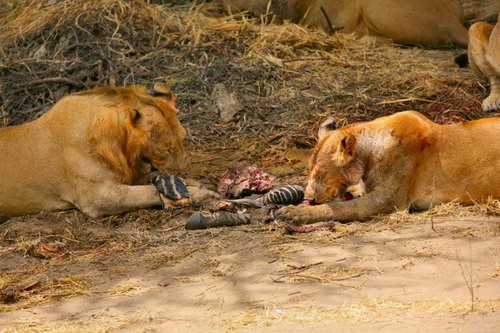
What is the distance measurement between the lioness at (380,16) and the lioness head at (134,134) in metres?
4.40

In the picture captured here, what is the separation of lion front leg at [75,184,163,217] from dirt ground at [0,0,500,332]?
9cm

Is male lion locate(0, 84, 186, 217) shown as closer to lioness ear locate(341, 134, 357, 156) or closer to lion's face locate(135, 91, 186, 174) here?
lion's face locate(135, 91, 186, 174)

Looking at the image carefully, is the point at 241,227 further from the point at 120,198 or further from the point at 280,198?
the point at 120,198

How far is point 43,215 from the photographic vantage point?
8.13 metres

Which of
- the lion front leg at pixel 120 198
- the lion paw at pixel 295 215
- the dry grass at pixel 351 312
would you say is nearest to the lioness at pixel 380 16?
the lion front leg at pixel 120 198

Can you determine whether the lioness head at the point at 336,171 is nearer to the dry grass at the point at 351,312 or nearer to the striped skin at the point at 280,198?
the striped skin at the point at 280,198

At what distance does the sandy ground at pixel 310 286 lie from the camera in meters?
5.39

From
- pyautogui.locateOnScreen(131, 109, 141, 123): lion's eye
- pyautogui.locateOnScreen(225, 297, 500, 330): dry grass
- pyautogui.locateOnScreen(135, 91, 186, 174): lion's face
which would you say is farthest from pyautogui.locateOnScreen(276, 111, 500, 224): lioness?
pyautogui.locateOnScreen(225, 297, 500, 330): dry grass

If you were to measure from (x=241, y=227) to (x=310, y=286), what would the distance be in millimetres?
1411

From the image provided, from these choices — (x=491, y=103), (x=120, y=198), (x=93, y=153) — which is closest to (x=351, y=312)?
(x=120, y=198)

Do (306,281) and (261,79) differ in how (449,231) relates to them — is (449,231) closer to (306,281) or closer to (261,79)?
(306,281)

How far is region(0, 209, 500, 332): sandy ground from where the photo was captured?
17.7 feet

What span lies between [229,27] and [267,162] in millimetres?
2751

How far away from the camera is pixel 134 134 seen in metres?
7.90
